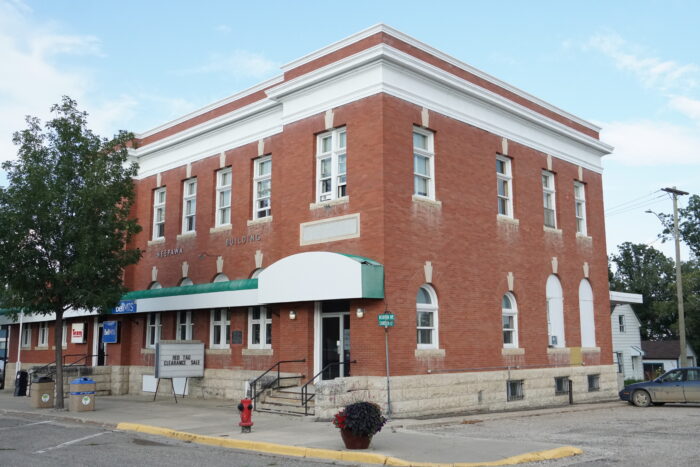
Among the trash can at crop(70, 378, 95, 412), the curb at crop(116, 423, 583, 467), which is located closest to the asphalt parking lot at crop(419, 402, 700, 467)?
the curb at crop(116, 423, 583, 467)

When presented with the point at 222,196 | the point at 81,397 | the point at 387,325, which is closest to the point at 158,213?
the point at 222,196

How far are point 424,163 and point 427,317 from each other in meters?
4.75

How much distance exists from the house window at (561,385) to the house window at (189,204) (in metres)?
15.2

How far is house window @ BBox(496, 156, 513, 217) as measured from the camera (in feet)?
78.8

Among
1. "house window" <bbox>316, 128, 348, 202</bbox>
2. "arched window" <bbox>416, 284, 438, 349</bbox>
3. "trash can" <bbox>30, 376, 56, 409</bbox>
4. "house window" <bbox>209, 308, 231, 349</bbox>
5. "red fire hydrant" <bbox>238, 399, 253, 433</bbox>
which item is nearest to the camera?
"red fire hydrant" <bbox>238, 399, 253, 433</bbox>

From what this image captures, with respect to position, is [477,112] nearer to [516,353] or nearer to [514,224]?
[514,224]

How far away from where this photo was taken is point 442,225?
817 inches

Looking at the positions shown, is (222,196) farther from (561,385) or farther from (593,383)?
(593,383)

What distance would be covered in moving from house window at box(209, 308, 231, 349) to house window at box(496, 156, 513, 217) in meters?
10.5

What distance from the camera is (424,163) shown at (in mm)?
21109

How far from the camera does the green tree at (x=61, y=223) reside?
20.3 m

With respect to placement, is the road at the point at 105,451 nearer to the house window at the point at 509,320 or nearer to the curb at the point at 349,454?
the curb at the point at 349,454

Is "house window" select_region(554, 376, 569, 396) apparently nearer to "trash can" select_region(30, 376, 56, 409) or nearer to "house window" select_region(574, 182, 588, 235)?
"house window" select_region(574, 182, 588, 235)

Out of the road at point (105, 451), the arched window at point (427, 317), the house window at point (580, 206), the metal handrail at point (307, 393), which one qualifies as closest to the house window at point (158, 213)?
the metal handrail at point (307, 393)
